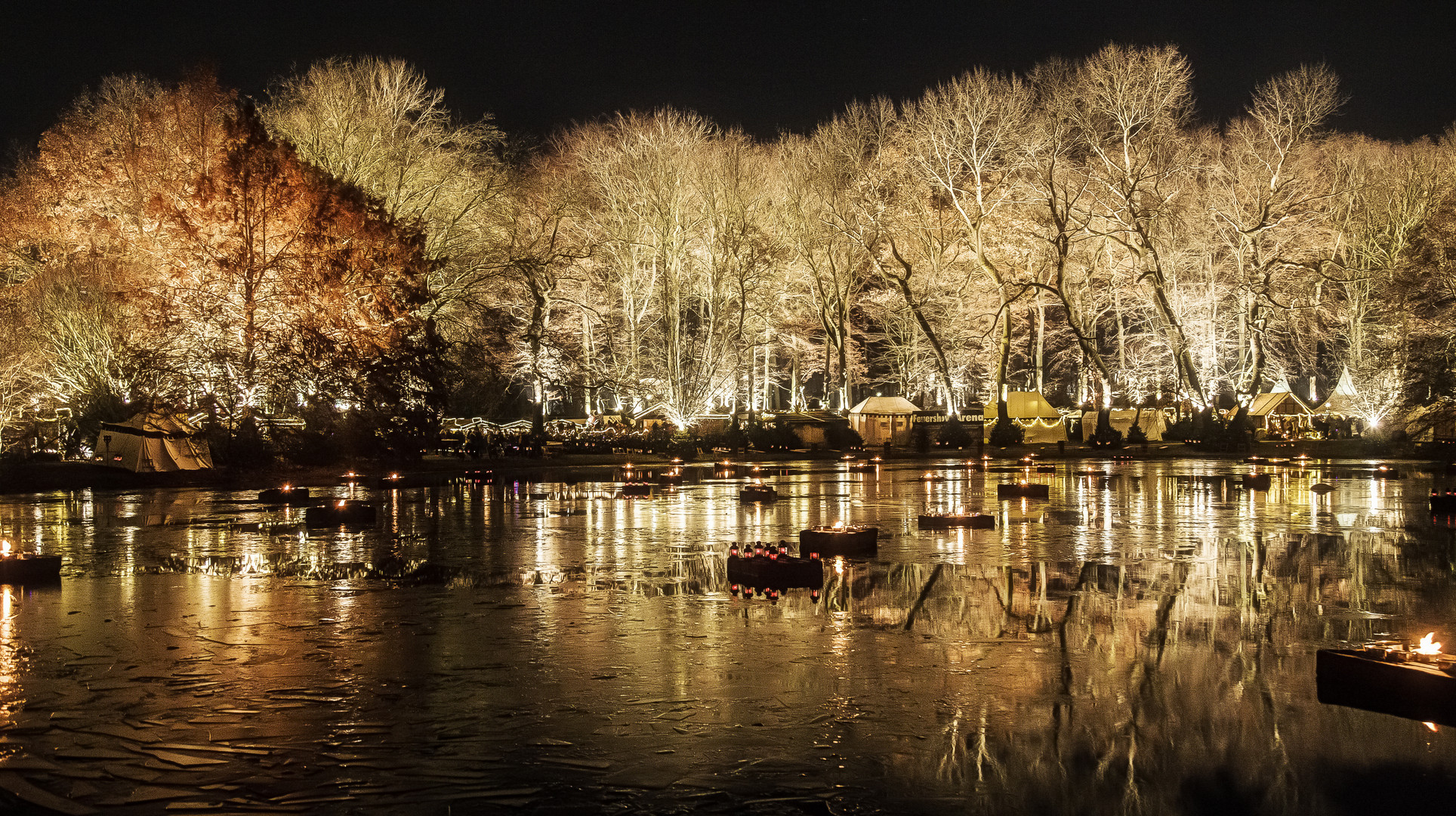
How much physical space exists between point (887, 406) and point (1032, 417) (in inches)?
421

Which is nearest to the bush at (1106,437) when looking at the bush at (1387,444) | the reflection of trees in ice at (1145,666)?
the bush at (1387,444)

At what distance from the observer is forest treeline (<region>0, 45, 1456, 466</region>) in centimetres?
3541

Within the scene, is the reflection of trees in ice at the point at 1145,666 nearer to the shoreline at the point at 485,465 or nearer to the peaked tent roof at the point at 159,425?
the shoreline at the point at 485,465

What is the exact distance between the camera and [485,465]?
40.1 m

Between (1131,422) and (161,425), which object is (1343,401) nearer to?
(1131,422)

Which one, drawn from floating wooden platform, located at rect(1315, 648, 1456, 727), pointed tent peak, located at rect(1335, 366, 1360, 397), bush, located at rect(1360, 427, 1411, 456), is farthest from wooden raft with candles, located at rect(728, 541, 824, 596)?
pointed tent peak, located at rect(1335, 366, 1360, 397)

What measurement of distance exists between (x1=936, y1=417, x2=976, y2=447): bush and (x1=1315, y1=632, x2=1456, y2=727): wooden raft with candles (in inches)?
1738

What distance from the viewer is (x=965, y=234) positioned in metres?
58.7

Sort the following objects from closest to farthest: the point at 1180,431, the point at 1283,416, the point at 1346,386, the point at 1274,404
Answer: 1. the point at 1180,431
2. the point at 1283,416
3. the point at 1274,404
4. the point at 1346,386

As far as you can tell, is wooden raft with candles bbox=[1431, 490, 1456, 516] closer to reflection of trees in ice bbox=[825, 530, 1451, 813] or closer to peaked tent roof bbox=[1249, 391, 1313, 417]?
reflection of trees in ice bbox=[825, 530, 1451, 813]

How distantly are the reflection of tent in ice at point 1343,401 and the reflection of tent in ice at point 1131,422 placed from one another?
1007 centimetres

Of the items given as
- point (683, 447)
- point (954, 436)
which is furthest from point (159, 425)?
point (954, 436)

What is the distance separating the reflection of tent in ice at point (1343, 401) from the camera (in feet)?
198

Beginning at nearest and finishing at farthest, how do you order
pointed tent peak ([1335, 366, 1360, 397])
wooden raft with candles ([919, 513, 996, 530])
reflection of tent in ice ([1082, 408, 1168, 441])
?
wooden raft with candles ([919, 513, 996, 530])
reflection of tent in ice ([1082, 408, 1168, 441])
pointed tent peak ([1335, 366, 1360, 397])
